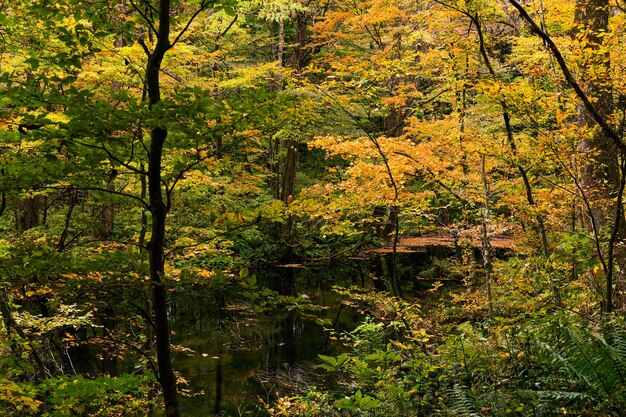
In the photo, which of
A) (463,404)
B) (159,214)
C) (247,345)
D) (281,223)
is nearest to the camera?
(159,214)

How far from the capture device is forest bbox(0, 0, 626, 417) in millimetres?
2410

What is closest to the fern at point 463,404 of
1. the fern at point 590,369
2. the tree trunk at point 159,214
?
the fern at point 590,369

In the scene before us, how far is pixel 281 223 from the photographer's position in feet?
24.7

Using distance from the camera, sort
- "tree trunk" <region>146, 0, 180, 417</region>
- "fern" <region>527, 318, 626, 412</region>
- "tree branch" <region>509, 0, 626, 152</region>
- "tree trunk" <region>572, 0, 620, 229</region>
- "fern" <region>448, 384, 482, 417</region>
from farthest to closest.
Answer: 1. "tree trunk" <region>572, 0, 620, 229</region>
2. "tree branch" <region>509, 0, 626, 152</region>
3. "fern" <region>448, 384, 482, 417</region>
4. "fern" <region>527, 318, 626, 412</region>
5. "tree trunk" <region>146, 0, 180, 417</region>

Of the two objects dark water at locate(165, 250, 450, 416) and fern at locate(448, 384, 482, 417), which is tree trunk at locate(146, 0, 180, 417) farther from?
dark water at locate(165, 250, 450, 416)

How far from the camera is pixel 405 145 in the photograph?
28.4 ft

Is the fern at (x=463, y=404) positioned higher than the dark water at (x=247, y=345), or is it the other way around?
the fern at (x=463, y=404)

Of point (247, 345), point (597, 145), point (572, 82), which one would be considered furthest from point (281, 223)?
point (572, 82)

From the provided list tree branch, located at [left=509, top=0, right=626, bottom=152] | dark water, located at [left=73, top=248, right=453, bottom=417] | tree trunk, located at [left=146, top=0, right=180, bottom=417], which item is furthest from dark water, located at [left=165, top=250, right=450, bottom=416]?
tree branch, located at [left=509, top=0, right=626, bottom=152]

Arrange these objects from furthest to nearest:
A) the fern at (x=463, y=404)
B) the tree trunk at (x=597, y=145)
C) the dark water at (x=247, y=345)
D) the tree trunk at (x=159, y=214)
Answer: the dark water at (x=247, y=345)
the tree trunk at (x=597, y=145)
the fern at (x=463, y=404)
the tree trunk at (x=159, y=214)

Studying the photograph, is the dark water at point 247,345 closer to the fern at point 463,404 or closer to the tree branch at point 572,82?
the fern at point 463,404

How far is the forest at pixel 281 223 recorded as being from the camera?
2410mm

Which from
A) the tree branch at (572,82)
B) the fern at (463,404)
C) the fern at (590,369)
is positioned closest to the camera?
the fern at (590,369)

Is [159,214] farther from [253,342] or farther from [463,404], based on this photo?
[253,342]
